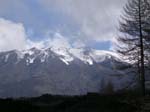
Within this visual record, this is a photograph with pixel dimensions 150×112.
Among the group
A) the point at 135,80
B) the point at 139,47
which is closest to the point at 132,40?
the point at 139,47

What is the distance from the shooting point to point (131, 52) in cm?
3597

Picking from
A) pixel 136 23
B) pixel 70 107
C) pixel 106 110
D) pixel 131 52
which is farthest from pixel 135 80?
pixel 106 110

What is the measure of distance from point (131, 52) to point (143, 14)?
12.3 feet

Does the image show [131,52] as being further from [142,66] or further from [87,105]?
[87,105]

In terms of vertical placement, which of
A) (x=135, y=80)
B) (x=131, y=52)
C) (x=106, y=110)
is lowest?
(x=106, y=110)

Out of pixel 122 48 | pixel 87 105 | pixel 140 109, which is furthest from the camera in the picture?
pixel 122 48

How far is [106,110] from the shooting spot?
762 inches

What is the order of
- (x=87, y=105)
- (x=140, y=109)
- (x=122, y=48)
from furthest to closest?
1. (x=122, y=48)
2. (x=87, y=105)
3. (x=140, y=109)

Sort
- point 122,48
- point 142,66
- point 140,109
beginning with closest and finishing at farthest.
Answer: point 140,109 → point 142,66 → point 122,48

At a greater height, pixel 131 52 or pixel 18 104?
pixel 131 52

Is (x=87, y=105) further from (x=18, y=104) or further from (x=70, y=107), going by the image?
(x=18, y=104)

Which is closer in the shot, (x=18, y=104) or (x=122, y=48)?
(x=18, y=104)

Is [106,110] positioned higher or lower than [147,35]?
lower

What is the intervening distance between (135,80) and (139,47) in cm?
346
